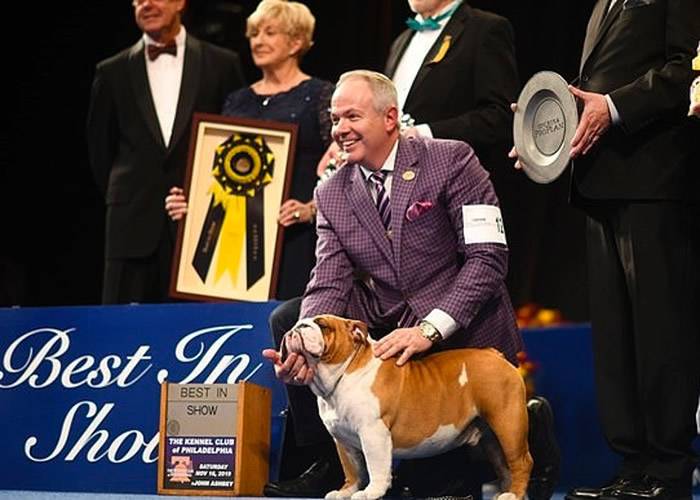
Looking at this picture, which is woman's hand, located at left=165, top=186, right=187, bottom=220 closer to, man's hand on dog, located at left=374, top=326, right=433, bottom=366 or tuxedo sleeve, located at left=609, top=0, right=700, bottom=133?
man's hand on dog, located at left=374, top=326, right=433, bottom=366

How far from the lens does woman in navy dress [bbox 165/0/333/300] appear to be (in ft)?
16.0

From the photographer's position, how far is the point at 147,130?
16.7 feet

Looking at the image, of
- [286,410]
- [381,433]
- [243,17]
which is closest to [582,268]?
[243,17]

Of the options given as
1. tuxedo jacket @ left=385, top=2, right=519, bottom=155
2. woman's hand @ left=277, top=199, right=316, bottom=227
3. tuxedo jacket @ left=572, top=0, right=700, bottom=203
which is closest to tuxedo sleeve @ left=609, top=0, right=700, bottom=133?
tuxedo jacket @ left=572, top=0, right=700, bottom=203

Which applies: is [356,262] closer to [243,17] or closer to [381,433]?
[381,433]

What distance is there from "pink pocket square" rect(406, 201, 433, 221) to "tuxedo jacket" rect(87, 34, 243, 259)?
1.69 m

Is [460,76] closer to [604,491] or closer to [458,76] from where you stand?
[458,76]

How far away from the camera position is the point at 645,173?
350 centimetres

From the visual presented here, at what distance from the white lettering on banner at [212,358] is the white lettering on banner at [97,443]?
18cm

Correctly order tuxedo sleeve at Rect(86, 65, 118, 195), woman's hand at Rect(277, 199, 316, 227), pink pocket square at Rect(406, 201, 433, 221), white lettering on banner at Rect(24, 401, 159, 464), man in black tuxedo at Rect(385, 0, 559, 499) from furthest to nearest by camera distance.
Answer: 1. tuxedo sleeve at Rect(86, 65, 118, 195)
2. woman's hand at Rect(277, 199, 316, 227)
3. man in black tuxedo at Rect(385, 0, 559, 499)
4. white lettering on banner at Rect(24, 401, 159, 464)
5. pink pocket square at Rect(406, 201, 433, 221)

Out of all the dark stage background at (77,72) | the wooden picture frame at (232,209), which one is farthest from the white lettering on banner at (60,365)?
the dark stage background at (77,72)

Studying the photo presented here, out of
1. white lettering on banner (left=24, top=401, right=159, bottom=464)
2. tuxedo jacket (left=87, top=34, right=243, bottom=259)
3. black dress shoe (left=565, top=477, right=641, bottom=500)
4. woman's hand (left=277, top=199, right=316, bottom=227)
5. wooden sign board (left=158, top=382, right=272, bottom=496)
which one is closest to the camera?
black dress shoe (left=565, top=477, right=641, bottom=500)

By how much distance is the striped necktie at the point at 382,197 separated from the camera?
3.64 meters

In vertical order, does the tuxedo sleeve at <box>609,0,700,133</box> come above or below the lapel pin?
above
